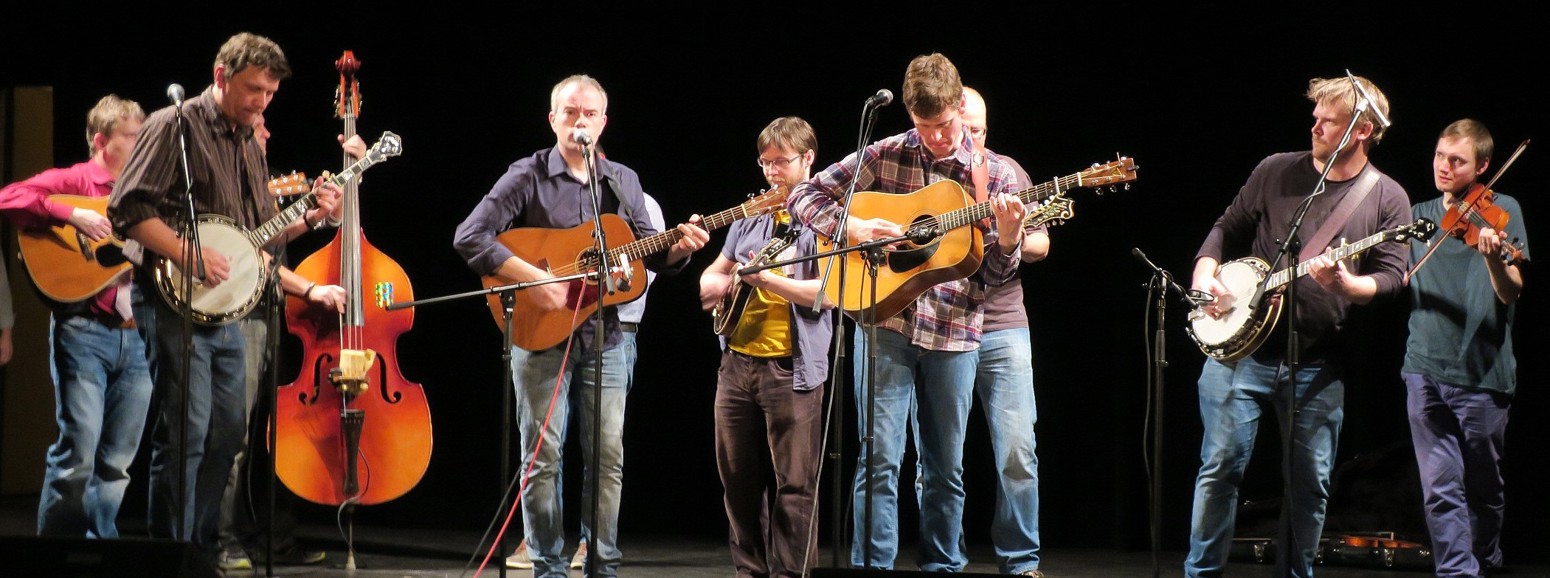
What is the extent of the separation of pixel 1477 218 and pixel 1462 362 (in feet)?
1.91

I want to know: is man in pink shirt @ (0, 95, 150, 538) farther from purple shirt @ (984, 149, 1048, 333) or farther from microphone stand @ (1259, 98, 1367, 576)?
microphone stand @ (1259, 98, 1367, 576)

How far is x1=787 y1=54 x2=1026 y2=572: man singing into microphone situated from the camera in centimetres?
450

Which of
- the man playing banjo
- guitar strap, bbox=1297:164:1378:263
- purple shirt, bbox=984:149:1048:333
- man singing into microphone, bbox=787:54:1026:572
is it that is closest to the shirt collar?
man singing into microphone, bbox=787:54:1026:572

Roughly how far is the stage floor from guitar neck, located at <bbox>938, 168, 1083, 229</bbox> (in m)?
1.92

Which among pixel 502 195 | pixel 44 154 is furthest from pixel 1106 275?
pixel 44 154

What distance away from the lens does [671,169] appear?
7016 millimetres

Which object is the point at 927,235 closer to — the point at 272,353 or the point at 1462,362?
the point at 272,353

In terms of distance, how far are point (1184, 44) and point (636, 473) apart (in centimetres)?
345

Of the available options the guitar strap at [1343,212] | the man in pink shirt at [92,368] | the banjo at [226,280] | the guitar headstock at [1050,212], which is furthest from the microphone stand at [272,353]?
the guitar strap at [1343,212]

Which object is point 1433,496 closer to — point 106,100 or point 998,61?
point 998,61

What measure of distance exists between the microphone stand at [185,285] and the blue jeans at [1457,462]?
176 inches

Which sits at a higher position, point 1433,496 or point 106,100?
point 106,100

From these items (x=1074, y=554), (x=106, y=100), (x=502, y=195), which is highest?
(x=106, y=100)

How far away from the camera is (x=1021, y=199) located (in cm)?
439
